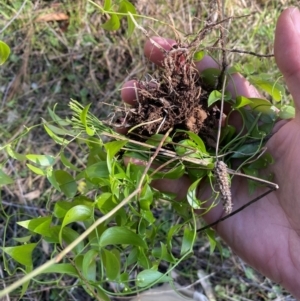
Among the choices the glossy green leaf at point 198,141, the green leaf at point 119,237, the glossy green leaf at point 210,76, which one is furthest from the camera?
the glossy green leaf at point 210,76

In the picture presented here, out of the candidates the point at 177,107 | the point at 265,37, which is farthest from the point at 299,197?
the point at 265,37

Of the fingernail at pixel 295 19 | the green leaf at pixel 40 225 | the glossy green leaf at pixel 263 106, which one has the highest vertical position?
the fingernail at pixel 295 19

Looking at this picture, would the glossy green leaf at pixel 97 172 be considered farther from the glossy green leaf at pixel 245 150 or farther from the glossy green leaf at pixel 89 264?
the glossy green leaf at pixel 245 150

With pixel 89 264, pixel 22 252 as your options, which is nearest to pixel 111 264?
pixel 89 264

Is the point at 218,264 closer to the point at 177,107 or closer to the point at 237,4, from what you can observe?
the point at 177,107

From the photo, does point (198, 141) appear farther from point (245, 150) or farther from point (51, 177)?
point (51, 177)

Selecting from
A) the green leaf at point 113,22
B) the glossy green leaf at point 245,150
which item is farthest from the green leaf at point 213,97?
the green leaf at point 113,22
